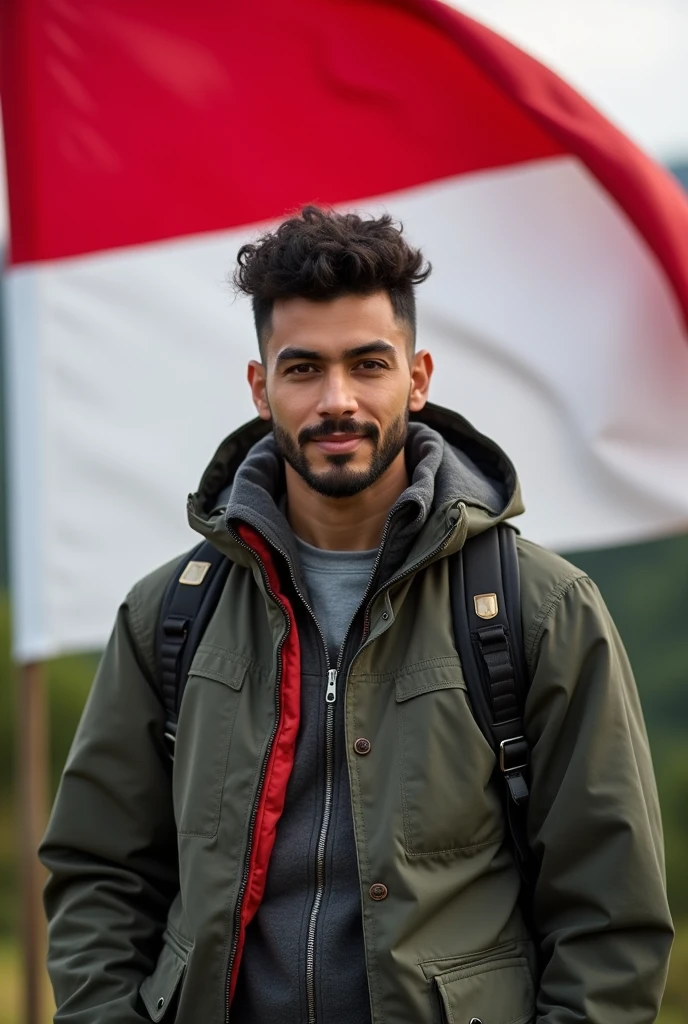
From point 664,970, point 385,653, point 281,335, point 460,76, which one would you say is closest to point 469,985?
point 664,970

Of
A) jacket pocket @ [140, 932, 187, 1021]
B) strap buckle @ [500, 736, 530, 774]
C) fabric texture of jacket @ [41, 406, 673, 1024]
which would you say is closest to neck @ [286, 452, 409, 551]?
fabric texture of jacket @ [41, 406, 673, 1024]

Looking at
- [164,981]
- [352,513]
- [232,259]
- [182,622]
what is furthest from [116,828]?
[232,259]

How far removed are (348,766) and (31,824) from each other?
1.99 metres

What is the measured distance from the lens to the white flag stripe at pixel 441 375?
4.21 m

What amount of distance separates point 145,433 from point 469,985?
2.46 metres

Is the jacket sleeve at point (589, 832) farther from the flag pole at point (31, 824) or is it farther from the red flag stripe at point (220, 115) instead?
the red flag stripe at point (220, 115)

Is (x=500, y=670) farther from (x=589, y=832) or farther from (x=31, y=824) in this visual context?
(x=31, y=824)

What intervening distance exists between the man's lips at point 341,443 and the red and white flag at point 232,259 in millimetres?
1638

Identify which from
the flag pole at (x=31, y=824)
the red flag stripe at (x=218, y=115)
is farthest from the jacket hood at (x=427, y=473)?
the red flag stripe at (x=218, y=115)

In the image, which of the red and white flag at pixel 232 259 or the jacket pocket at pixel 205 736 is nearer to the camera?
the jacket pocket at pixel 205 736

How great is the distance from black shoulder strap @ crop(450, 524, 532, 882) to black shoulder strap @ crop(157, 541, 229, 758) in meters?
0.55

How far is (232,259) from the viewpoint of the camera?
173 inches

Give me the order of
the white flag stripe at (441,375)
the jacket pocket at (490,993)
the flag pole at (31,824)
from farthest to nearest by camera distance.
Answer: the white flag stripe at (441,375) → the flag pole at (31,824) → the jacket pocket at (490,993)

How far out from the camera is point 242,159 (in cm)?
440
